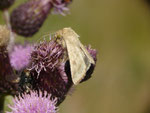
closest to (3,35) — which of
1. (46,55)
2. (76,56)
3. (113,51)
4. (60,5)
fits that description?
(46,55)

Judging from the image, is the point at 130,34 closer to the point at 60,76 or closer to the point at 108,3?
the point at 108,3

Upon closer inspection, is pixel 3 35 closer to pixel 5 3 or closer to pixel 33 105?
pixel 33 105

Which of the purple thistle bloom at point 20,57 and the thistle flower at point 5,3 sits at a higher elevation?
the thistle flower at point 5,3

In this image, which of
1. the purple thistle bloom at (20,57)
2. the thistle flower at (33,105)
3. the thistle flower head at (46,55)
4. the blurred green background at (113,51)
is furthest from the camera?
the blurred green background at (113,51)

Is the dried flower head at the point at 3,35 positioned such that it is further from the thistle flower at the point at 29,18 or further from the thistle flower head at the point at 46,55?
the thistle flower at the point at 29,18

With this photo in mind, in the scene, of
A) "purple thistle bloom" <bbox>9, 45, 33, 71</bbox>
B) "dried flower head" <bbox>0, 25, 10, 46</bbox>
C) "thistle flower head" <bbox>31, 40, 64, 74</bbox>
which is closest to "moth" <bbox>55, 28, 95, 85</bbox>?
"thistle flower head" <bbox>31, 40, 64, 74</bbox>

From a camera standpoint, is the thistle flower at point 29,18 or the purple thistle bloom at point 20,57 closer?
the purple thistle bloom at point 20,57

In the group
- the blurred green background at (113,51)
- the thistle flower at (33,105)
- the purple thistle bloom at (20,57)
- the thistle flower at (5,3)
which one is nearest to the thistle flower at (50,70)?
the thistle flower at (33,105)
